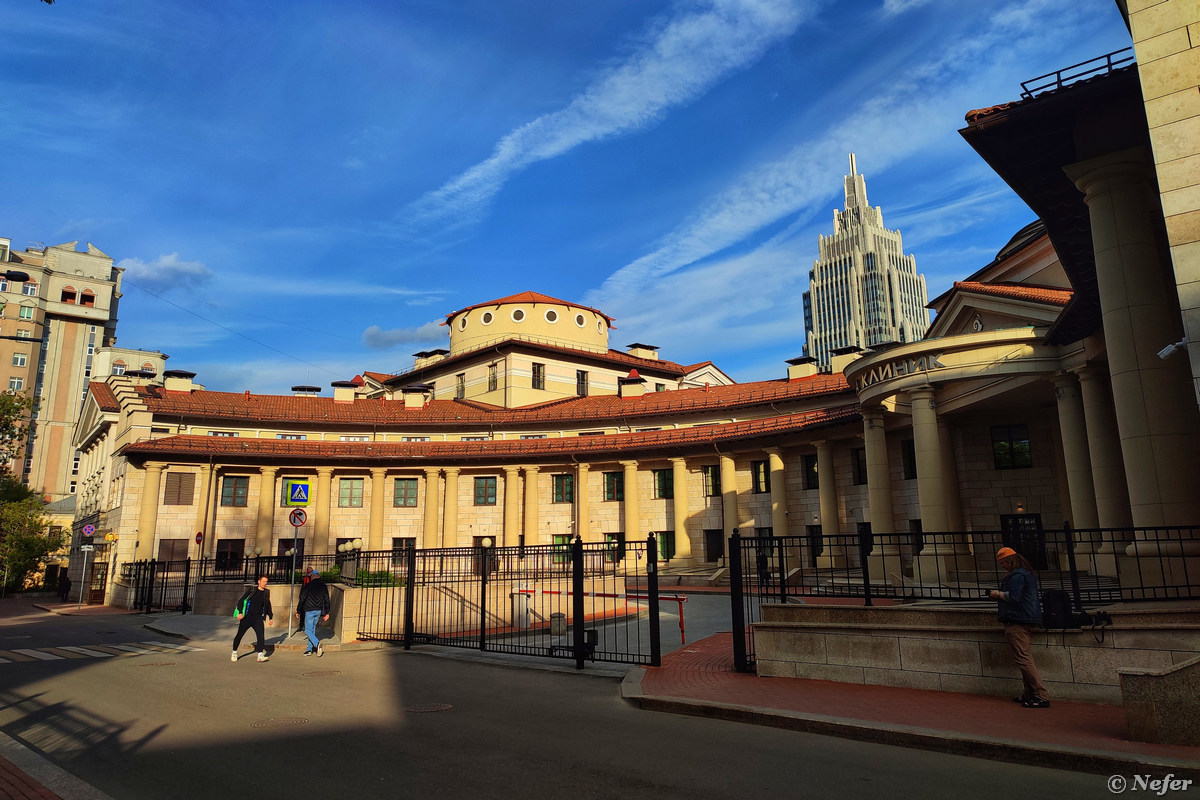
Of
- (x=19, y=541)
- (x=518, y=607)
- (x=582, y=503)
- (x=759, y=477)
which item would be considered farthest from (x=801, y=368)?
(x=19, y=541)

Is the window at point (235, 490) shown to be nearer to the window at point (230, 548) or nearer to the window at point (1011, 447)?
the window at point (230, 548)

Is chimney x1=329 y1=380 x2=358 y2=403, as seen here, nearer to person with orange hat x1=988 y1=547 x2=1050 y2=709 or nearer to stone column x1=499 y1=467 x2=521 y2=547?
→ stone column x1=499 y1=467 x2=521 y2=547

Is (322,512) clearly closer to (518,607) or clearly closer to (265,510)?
(265,510)

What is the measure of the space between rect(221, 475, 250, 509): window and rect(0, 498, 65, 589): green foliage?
16647mm

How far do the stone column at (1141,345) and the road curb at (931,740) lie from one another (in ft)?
17.9

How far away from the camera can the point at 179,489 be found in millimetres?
38750

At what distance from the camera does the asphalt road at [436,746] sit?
6129mm

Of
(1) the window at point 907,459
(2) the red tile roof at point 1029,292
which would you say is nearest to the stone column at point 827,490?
(1) the window at point 907,459

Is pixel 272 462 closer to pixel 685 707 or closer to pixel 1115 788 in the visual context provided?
pixel 685 707

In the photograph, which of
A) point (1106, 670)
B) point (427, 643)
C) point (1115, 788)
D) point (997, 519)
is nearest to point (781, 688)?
point (1106, 670)

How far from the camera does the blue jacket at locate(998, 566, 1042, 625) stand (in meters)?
8.43

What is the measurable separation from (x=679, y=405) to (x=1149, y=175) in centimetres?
3277

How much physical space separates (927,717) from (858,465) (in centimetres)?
2757

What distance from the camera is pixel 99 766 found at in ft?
22.5
